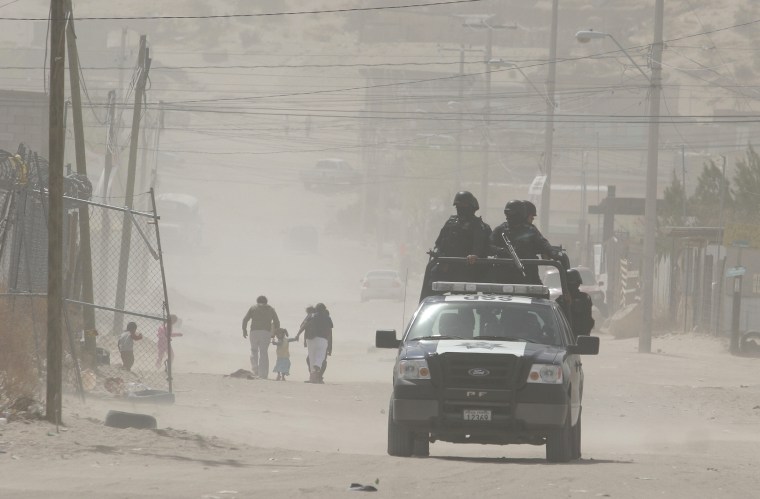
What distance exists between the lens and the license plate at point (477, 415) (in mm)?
13273

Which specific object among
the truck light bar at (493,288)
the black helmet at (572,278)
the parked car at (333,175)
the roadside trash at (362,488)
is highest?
the parked car at (333,175)

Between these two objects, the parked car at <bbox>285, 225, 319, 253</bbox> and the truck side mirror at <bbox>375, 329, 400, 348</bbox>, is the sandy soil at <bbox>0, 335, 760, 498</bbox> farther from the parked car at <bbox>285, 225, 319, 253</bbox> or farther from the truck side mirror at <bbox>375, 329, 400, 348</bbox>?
the parked car at <bbox>285, 225, 319, 253</bbox>

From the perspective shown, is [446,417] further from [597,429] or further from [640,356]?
[640,356]

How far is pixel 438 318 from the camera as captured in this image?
46.9 ft

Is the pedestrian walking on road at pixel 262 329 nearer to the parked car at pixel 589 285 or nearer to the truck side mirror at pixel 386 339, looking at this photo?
the truck side mirror at pixel 386 339

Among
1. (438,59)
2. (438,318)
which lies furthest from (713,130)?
(438,318)

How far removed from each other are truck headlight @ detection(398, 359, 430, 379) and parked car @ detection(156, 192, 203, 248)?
6731 cm

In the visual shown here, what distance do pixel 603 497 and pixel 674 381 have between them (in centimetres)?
1940

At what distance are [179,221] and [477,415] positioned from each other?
71.3 metres

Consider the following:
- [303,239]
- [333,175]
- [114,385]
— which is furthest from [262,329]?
[333,175]

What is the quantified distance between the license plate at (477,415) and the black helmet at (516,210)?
311 centimetres

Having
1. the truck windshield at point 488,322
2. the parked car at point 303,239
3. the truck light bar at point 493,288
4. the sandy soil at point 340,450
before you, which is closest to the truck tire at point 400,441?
the sandy soil at point 340,450

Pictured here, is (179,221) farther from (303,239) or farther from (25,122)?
(25,122)

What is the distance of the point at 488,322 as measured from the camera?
1419cm
